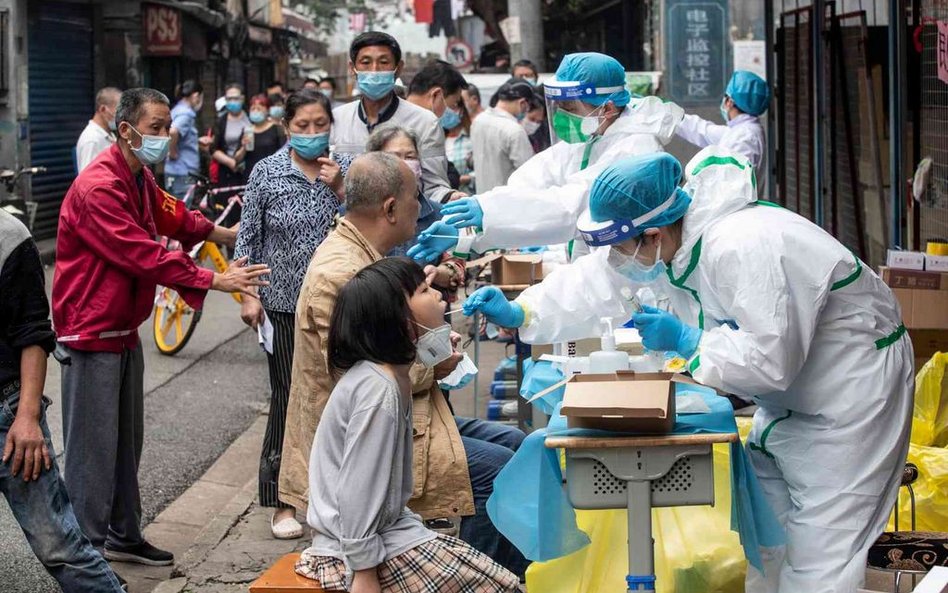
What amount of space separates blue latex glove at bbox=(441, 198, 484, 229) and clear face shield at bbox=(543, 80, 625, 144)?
3.88 ft

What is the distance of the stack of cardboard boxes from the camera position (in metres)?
6.46

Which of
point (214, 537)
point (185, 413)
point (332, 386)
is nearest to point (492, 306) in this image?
point (332, 386)

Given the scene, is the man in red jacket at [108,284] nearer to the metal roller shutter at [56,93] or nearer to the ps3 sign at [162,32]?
the metal roller shutter at [56,93]

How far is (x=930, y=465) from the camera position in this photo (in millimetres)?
5445

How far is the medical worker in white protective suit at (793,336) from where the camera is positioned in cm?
412

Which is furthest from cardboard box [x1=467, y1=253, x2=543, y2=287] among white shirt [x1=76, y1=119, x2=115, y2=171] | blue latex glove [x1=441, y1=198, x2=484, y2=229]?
white shirt [x1=76, y1=119, x2=115, y2=171]

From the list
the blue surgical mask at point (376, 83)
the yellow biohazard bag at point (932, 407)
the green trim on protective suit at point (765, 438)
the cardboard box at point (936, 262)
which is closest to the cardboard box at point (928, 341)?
the cardboard box at point (936, 262)

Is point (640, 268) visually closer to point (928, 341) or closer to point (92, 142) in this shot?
point (928, 341)

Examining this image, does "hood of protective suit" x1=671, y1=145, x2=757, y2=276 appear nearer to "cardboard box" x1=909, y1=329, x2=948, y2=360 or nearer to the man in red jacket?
the man in red jacket

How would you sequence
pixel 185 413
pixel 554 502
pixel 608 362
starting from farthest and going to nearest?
1. pixel 185 413
2. pixel 608 362
3. pixel 554 502

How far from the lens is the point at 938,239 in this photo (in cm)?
793

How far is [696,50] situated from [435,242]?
9.78 metres

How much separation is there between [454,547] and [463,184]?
891 centimetres

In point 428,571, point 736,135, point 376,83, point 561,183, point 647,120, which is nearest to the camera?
point 428,571
